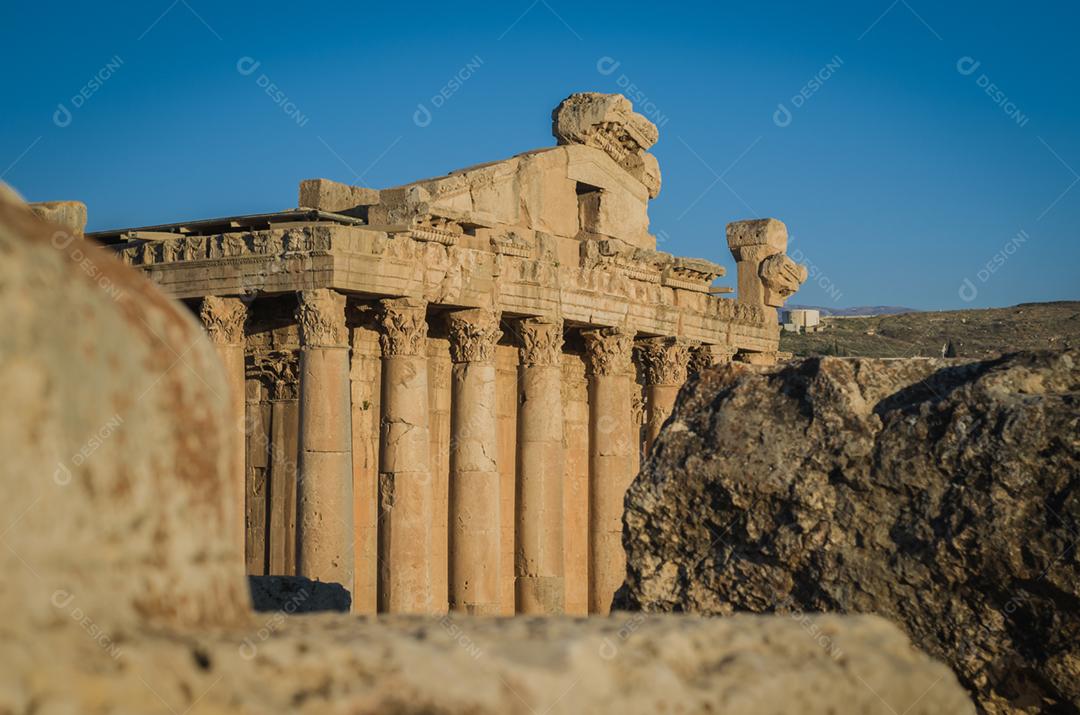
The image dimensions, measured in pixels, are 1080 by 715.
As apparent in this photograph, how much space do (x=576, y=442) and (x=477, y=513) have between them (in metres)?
5.86

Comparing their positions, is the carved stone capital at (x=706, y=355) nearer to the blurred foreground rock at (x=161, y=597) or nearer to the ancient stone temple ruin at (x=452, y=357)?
the ancient stone temple ruin at (x=452, y=357)

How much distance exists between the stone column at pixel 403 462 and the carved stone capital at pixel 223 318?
2.22 m

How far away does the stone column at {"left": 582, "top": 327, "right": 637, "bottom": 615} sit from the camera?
91.1ft

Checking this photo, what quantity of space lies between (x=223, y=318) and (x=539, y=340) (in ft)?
19.9

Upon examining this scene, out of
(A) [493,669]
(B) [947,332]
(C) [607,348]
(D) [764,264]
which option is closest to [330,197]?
(C) [607,348]

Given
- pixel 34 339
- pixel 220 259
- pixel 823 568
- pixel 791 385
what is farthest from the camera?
pixel 220 259

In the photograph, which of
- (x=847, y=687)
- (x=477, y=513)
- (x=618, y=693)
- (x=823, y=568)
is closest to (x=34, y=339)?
(x=618, y=693)

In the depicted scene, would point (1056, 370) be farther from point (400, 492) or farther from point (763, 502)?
point (400, 492)

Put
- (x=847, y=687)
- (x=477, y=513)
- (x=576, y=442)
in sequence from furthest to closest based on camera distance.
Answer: (x=576, y=442) < (x=477, y=513) < (x=847, y=687)

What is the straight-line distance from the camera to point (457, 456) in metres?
24.2

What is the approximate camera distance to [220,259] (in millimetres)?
22188

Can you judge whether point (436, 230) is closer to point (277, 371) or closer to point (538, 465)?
point (277, 371)

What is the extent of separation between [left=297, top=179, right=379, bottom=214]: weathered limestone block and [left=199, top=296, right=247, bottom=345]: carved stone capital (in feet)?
8.56

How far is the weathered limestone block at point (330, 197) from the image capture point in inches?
956
